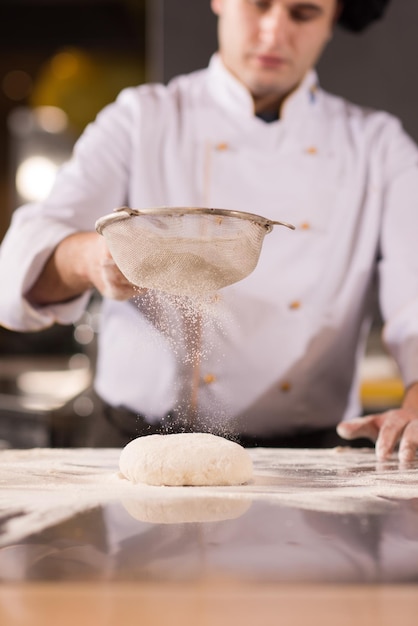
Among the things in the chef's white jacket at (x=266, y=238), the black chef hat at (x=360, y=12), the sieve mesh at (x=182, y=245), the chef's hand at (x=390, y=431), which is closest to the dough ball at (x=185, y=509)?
the sieve mesh at (x=182, y=245)

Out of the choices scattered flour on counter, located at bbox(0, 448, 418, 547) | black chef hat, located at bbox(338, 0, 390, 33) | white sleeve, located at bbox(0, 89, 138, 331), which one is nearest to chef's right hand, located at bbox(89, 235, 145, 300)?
white sleeve, located at bbox(0, 89, 138, 331)

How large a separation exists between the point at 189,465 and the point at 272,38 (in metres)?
1.06

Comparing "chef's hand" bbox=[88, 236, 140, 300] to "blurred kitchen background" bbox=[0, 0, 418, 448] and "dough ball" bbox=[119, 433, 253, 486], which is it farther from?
"blurred kitchen background" bbox=[0, 0, 418, 448]

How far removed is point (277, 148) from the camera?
203 centimetres

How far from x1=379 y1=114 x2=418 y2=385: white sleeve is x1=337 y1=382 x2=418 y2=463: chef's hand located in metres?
0.24

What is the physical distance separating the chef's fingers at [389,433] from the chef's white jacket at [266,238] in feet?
0.95

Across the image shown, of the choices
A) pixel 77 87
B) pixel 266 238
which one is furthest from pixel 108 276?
pixel 77 87

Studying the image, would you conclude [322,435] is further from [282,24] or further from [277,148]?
[282,24]

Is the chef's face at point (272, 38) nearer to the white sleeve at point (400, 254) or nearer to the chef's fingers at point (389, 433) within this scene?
the white sleeve at point (400, 254)

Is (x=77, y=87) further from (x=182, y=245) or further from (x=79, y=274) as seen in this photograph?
(x=182, y=245)

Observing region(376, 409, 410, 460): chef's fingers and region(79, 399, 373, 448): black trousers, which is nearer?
region(376, 409, 410, 460): chef's fingers

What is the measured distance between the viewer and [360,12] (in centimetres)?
214

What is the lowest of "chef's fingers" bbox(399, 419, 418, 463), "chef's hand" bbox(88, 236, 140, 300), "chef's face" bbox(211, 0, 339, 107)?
"chef's fingers" bbox(399, 419, 418, 463)

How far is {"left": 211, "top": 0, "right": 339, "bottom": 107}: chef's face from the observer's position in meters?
1.86
